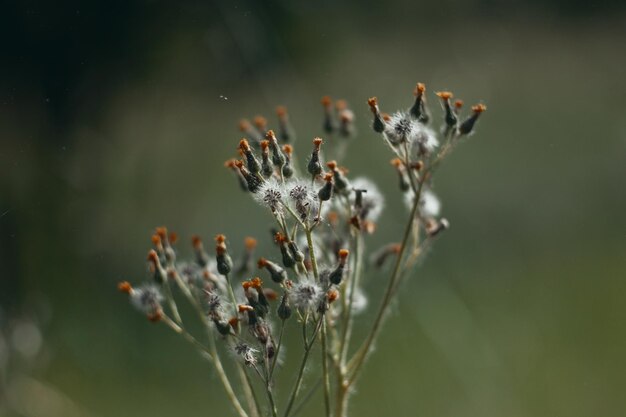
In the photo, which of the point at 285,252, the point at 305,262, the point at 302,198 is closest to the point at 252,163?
the point at 302,198

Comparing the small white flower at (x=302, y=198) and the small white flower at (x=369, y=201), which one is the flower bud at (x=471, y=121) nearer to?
the small white flower at (x=369, y=201)

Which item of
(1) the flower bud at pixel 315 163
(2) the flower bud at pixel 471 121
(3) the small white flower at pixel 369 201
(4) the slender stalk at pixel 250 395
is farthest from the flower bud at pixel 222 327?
(2) the flower bud at pixel 471 121

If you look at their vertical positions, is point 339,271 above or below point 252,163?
below

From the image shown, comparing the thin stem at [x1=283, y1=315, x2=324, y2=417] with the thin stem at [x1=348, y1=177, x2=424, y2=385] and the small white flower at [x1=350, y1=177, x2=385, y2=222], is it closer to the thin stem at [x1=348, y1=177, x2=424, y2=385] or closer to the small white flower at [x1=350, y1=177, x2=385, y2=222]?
the thin stem at [x1=348, y1=177, x2=424, y2=385]

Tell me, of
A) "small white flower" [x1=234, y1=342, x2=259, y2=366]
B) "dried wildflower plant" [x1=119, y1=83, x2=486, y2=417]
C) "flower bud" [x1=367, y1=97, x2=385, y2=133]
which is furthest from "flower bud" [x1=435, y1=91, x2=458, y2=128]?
"small white flower" [x1=234, y1=342, x2=259, y2=366]

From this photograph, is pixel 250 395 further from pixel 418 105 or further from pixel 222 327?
pixel 418 105

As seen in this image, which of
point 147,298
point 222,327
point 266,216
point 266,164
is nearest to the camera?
point 222,327
